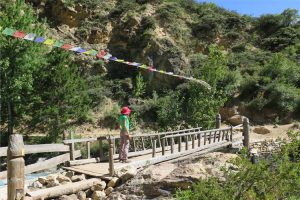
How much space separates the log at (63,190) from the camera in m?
7.88

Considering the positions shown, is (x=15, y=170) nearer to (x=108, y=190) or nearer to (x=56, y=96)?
(x=108, y=190)

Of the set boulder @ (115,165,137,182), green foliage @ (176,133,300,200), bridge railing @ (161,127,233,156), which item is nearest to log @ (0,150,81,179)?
boulder @ (115,165,137,182)

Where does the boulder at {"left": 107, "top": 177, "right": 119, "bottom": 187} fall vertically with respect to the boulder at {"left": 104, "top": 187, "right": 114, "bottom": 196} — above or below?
above

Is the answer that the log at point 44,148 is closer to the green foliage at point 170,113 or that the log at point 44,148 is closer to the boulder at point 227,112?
the green foliage at point 170,113

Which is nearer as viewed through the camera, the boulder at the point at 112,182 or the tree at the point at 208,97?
the boulder at the point at 112,182

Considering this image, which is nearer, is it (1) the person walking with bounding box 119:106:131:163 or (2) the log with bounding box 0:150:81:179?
(2) the log with bounding box 0:150:81:179

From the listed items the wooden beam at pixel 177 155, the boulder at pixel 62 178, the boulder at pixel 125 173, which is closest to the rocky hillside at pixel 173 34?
the wooden beam at pixel 177 155

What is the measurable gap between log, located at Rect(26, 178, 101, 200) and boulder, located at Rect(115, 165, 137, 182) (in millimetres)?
524

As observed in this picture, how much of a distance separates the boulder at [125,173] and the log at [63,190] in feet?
1.72

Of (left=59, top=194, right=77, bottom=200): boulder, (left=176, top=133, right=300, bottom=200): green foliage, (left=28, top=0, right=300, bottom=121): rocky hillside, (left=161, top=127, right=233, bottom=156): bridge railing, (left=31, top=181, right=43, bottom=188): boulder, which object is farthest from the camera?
(left=28, top=0, right=300, bottom=121): rocky hillside

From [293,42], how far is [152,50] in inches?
496

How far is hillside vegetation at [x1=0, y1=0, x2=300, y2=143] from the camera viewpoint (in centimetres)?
2159

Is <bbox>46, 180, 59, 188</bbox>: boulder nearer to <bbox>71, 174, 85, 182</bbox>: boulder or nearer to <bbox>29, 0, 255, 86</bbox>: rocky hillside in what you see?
<bbox>71, 174, 85, 182</bbox>: boulder

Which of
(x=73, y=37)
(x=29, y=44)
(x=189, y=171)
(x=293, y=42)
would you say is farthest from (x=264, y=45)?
(x=189, y=171)
